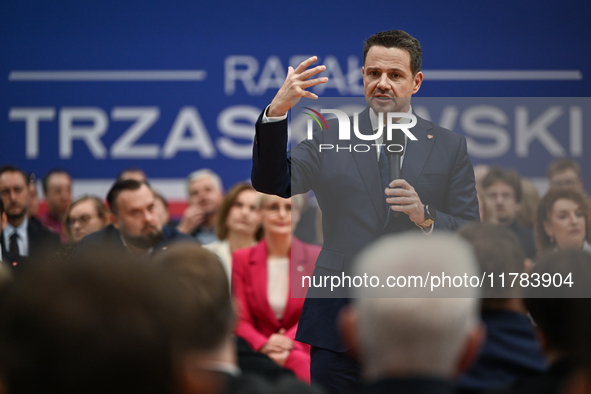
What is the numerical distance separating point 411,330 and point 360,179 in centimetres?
112

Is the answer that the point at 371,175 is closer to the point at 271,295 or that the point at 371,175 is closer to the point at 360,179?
the point at 360,179

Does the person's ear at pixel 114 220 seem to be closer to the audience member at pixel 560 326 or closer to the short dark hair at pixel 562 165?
the short dark hair at pixel 562 165

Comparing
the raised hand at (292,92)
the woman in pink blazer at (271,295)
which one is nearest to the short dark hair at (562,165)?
the raised hand at (292,92)

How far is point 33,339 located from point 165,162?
5.55 meters

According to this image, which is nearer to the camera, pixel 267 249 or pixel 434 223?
pixel 434 223

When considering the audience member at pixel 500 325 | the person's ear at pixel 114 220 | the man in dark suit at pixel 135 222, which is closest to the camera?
the audience member at pixel 500 325

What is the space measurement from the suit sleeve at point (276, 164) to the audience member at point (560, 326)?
0.81 meters

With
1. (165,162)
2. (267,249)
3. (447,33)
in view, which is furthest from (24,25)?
(267,249)

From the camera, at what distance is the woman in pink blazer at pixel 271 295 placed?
9.98ft

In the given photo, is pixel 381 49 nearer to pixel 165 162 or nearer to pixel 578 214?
pixel 578 214

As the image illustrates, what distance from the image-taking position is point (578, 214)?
2068 millimetres

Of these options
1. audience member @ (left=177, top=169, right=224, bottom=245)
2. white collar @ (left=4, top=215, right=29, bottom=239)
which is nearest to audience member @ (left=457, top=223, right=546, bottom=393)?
audience member @ (left=177, top=169, right=224, bottom=245)

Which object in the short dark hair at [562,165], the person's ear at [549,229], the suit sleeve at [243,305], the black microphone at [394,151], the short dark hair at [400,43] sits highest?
the short dark hair at [400,43]

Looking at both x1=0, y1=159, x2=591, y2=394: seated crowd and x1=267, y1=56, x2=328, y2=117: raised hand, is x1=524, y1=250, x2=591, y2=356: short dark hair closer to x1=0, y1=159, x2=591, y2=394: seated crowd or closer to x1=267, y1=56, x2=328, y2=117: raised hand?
x1=0, y1=159, x2=591, y2=394: seated crowd
